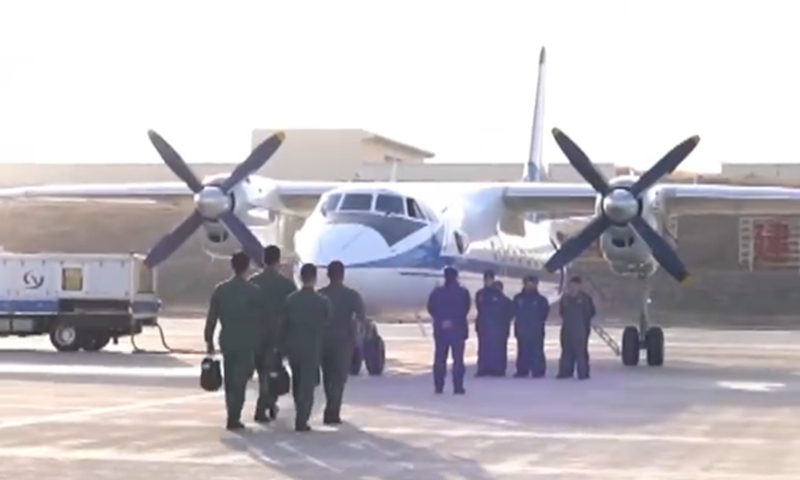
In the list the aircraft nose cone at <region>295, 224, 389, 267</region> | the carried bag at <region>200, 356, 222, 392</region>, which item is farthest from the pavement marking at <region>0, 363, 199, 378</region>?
the carried bag at <region>200, 356, 222, 392</region>

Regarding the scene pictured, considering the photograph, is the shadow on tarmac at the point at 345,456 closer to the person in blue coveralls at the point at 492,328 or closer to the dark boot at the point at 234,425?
the dark boot at the point at 234,425

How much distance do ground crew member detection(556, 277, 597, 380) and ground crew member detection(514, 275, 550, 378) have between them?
345 millimetres

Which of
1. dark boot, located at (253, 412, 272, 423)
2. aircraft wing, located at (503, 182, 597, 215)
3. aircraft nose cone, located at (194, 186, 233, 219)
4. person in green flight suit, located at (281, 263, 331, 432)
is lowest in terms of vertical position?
dark boot, located at (253, 412, 272, 423)

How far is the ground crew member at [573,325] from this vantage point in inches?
953

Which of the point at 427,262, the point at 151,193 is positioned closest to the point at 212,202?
the point at 151,193

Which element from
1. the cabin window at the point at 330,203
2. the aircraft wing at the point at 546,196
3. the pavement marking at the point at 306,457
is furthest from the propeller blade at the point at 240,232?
the pavement marking at the point at 306,457

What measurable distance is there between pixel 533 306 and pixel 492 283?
0.81 meters

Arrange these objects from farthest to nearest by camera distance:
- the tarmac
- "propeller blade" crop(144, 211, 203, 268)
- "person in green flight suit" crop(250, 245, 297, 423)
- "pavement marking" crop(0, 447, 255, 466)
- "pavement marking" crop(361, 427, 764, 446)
Answer: "propeller blade" crop(144, 211, 203, 268) → "person in green flight suit" crop(250, 245, 297, 423) → "pavement marking" crop(361, 427, 764, 446) → "pavement marking" crop(0, 447, 255, 466) → the tarmac

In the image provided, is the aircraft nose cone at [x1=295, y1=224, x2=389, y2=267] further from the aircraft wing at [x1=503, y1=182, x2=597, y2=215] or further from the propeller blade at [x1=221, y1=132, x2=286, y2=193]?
the aircraft wing at [x1=503, y1=182, x2=597, y2=215]

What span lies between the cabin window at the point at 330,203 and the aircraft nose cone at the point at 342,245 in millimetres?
570

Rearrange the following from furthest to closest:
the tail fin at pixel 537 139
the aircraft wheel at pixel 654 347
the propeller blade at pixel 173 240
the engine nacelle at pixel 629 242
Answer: the tail fin at pixel 537 139 < the propeller blade at pixel 173 240 < the aircraft wheel at pixel 654 347 < the engine nacelle at pixel 629 242

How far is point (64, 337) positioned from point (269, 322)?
601 inches

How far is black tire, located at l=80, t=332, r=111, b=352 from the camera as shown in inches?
1196

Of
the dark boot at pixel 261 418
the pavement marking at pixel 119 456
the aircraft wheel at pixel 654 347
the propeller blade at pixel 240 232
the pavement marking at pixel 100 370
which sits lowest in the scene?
the pavement marking at pixel 100 370
